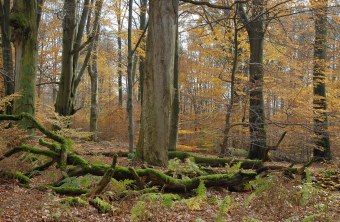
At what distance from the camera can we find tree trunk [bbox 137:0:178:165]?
8.19 m

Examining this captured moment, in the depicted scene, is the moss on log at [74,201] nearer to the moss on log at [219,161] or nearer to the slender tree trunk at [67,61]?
the moss on log at [219,161]

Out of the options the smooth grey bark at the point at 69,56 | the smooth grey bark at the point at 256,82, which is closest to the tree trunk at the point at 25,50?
the smooth grey bark at the point at 69,56

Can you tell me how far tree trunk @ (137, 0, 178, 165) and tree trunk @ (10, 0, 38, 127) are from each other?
12.3 feet

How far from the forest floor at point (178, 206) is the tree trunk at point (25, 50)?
3.33 m

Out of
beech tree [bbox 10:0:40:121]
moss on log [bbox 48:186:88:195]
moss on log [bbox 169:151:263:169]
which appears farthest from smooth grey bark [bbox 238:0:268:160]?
moss on log [bbox 48:186:88:195]

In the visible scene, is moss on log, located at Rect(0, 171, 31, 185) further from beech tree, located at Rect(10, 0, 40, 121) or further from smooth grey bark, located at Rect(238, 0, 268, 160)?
smooth grey bark, located at Rect(238, 0, 268, 160)

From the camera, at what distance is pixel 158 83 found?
820 centimetres

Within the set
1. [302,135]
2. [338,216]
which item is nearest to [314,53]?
[302,135]

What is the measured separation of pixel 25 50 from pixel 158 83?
4311mm

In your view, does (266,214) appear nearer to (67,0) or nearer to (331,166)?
(331,166)

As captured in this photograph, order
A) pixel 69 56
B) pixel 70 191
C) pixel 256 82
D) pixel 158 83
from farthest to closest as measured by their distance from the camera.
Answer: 1. pixel 69 56
2. pixel 256 82
3. pixel 158 83
4. pixel 70 191

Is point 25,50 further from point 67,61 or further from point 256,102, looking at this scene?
point 256,102

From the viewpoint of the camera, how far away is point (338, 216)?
5.18 meters

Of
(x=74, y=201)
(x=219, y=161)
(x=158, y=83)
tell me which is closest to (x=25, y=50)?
(x=158, y=83)
